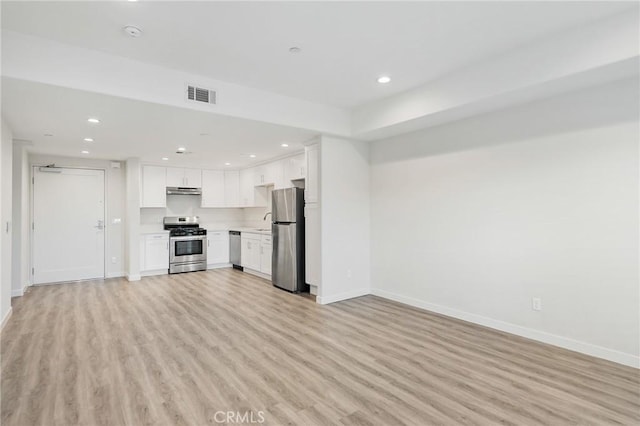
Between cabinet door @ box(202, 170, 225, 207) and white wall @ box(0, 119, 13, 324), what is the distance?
3.85m

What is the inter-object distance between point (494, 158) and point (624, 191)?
1.18 m

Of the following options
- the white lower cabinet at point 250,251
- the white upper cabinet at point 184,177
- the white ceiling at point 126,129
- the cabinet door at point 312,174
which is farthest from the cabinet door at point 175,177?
the cabinet door at point 312,174

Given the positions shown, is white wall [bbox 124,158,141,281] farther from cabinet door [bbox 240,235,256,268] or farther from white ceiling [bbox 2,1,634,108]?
white ceiling [bbox 2,1,634,108]

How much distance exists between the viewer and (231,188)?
26.6 ft

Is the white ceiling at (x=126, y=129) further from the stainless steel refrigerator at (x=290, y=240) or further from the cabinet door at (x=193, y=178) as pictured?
the cabinet door at (x=193, y=178)

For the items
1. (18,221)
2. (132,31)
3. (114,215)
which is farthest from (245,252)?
(132,31)

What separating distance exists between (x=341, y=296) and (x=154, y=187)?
4.88m

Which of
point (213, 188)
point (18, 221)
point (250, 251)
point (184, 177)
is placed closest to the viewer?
point (18, 221)

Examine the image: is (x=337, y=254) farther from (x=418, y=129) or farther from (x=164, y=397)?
(x=164, y=397)

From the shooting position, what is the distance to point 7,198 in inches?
156

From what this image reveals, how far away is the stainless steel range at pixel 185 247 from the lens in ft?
23.1

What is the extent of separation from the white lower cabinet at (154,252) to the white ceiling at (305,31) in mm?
4558

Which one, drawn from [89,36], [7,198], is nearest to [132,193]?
[7,198]

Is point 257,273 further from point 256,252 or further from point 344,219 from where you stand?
point 344,219
